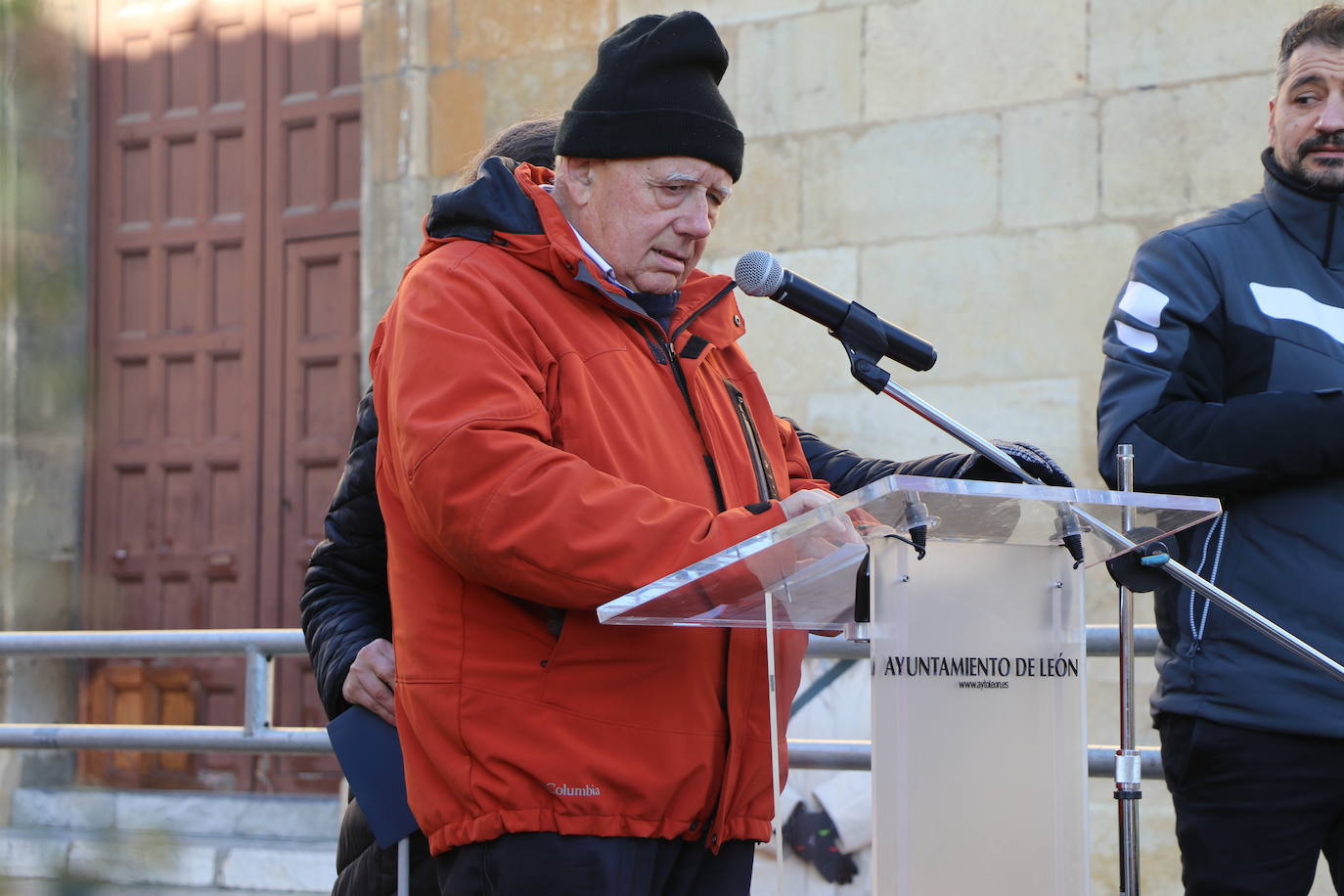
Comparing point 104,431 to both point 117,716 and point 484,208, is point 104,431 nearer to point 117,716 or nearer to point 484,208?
point 117,716

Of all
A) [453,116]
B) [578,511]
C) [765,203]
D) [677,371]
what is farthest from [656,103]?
[453,116]

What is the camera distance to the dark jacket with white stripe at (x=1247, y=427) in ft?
7.79

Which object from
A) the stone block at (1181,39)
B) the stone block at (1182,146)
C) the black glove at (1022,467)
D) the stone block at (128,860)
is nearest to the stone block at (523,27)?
the stone block at (1181,39)

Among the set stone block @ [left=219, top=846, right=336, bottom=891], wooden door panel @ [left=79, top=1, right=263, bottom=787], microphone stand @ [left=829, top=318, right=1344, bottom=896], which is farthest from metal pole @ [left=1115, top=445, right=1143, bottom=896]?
wooden door panel @ [left=79, top=1, right=263, bottom=787]

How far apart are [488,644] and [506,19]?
4763 millimetres

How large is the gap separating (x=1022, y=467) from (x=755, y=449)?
0.39 metres

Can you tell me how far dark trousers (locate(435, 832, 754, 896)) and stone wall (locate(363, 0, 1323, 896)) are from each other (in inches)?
122

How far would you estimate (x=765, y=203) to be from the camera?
580 cm

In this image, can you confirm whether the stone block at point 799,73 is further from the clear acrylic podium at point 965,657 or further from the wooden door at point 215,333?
the clear acrylic podium at point 965,657

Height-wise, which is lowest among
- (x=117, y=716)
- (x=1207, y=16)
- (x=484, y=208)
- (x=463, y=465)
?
(x=117, y=716)

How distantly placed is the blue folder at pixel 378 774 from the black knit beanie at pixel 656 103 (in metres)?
0.84

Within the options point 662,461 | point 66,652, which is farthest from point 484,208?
point 66,652

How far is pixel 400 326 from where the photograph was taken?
1980mm

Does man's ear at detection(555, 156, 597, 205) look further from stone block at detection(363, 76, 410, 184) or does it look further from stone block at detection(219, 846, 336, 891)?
stone block at detection(219, 846, 336, 891)
